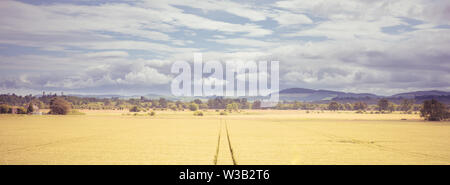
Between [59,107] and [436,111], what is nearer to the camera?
[436,111]

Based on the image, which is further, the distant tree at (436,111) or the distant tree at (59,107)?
the distant tree at (59,107)

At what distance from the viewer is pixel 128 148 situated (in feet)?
73.6

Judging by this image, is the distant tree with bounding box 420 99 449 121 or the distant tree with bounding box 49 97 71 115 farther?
the distant tree with bounding box 49 97 71 115

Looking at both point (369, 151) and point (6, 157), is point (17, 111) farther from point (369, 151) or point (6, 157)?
point (369, 151)

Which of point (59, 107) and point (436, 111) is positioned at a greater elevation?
point (59, 107)
